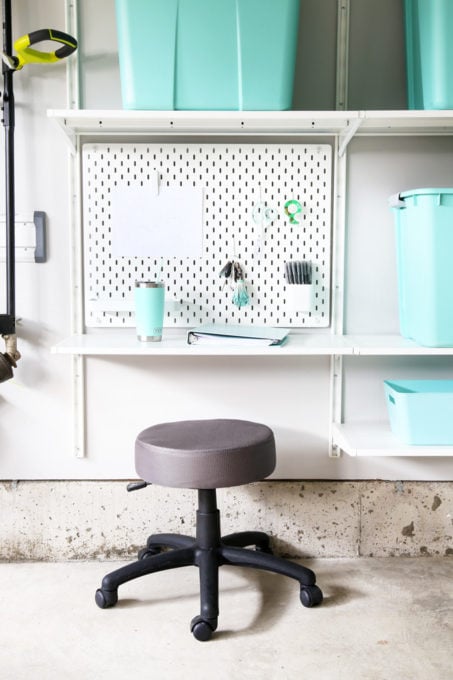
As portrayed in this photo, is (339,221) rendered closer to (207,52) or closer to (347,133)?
(347,133)

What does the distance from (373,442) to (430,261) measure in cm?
57

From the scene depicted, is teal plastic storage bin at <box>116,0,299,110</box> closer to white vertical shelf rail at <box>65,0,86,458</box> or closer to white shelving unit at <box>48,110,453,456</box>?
white shelving unit at <box>48,110,453,456</box>

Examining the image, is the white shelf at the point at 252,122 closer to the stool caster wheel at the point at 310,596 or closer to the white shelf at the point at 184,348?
the white shelf at the point at 184,348

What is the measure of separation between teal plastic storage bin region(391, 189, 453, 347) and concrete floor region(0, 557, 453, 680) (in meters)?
0.79

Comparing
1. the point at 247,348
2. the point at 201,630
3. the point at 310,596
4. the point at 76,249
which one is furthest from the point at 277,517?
the point at 76,249

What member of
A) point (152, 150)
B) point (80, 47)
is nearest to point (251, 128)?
point (152, 150)

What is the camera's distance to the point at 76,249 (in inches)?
81.6

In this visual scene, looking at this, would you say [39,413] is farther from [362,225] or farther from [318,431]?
[362,225]

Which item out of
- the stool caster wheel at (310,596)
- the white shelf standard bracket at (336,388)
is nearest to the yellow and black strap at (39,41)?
the white shelf standard bracket at (336,388)

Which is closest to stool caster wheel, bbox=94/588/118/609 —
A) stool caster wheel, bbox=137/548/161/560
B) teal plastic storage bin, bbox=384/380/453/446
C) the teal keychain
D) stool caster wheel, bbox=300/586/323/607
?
stool caster wheel, bbox=137/548/161/560

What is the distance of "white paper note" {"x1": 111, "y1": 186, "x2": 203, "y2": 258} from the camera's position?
6.75 feet

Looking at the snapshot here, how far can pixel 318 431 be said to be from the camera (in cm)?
214

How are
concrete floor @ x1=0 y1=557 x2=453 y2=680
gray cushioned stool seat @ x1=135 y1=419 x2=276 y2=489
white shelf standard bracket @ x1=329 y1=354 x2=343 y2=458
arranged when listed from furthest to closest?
white shelf standard bracket @ x1=329 y1=354 x2=343 y2=458, gray cushioned stool seat @ x1=135 y1=419 x2=276 y2=489, concrete floor @ x1=0 y1=557 x2=453 y2=680

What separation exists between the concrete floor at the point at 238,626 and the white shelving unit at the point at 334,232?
0.44 metres
